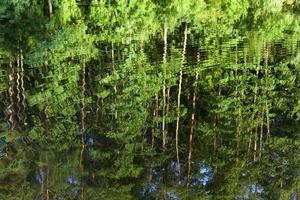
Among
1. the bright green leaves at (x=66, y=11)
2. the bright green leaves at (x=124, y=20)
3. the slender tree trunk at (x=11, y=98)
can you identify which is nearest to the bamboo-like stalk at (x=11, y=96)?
the slender tree trunk at (x=11, y=98)

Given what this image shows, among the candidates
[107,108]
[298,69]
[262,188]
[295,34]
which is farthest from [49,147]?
[295,34]

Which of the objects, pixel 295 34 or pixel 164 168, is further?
pixel 295 34

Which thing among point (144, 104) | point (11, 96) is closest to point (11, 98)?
point (11, 96)

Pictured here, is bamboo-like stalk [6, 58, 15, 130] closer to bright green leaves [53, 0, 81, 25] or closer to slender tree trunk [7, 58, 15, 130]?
slender tree trunk [7, 58, 15, 130]

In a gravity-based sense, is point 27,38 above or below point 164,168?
above

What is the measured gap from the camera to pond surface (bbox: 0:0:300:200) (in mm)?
10680

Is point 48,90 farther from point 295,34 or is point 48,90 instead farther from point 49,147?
point 295,34

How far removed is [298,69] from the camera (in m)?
17.9

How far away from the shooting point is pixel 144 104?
13.7 meters

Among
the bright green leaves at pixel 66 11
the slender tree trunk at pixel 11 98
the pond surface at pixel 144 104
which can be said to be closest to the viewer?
the pond surface at pixel 144 104

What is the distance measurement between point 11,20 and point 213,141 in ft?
35.9

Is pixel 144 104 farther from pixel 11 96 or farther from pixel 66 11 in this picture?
pixel 66 11

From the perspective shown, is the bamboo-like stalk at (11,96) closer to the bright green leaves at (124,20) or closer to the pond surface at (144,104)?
the pond surface at (144,104)

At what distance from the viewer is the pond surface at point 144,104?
1068 cm
